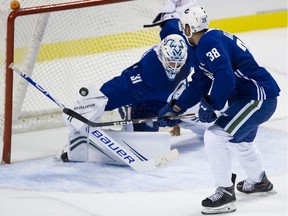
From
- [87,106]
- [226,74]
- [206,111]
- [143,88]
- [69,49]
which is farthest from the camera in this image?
[69,49]

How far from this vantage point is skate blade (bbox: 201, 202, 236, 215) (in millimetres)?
3709

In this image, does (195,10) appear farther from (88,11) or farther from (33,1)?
(88,11)

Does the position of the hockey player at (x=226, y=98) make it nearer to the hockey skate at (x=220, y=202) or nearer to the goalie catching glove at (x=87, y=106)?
the hockey skate at (x=220, y=202)

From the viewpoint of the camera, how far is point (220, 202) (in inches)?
146

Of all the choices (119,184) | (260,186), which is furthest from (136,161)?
(260,186)

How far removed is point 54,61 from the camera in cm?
533

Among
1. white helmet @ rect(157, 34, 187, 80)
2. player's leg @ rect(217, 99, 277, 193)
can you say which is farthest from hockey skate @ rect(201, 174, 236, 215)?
white helmet @ rect(157, 34, 187, 80)

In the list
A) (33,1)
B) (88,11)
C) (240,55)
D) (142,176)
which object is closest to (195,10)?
(240,55)

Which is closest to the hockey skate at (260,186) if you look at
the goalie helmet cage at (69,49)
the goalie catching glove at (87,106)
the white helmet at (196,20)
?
the white helmet at (196,20)

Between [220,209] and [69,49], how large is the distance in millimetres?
1943

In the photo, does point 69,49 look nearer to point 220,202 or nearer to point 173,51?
point 173,51

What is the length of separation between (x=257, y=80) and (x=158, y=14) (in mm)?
1245

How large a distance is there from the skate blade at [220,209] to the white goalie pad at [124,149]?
762 millimetres

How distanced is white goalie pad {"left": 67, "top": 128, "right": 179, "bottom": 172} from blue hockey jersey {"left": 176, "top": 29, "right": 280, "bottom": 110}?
0.61 meters
